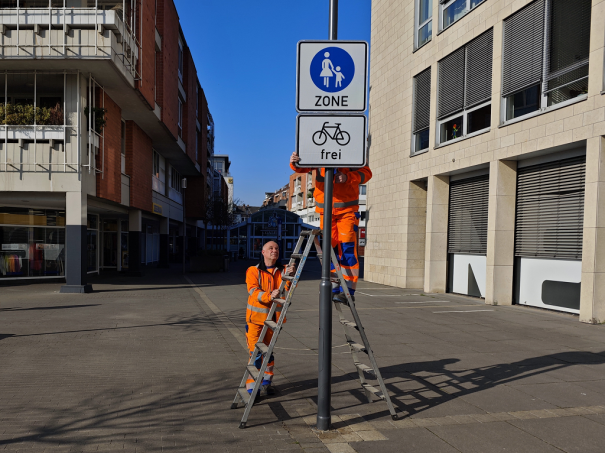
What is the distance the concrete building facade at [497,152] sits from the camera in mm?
10766

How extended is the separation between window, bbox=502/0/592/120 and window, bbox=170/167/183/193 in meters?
25.9

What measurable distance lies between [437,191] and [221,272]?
48.2 feet

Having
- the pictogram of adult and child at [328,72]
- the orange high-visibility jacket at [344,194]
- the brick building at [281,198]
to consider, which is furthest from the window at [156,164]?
the brick building at [281,198]

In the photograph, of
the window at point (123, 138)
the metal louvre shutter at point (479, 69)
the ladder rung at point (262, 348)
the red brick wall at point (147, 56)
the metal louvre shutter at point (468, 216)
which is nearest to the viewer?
the ladder rung at point (262, 348)

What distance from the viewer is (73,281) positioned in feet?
52.1

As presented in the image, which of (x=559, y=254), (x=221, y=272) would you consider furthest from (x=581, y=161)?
(x=221, y=272)

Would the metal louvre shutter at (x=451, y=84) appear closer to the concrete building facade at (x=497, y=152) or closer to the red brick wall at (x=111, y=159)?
the concrete building facade at (x=497, y=152)

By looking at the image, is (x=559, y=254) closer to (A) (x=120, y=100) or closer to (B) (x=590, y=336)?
(B) (x=590, y=336)

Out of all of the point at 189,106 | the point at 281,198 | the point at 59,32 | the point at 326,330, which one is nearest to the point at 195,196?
the point at 189,106

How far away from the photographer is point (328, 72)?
4.14 m

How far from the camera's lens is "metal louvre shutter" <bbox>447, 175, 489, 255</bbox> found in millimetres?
14852

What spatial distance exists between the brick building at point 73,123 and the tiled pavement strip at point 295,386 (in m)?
6.33

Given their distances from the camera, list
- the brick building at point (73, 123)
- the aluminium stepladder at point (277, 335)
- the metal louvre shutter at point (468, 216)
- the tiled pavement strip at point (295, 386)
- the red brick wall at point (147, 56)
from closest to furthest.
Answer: the tiled pavement strip at point (295, 386)
the aluminium stepladder at point (277, 335)
the metal louvre shutter at point (468, 216)
the brick building at point (73, 123)
the red brick wall at point (147, 56)

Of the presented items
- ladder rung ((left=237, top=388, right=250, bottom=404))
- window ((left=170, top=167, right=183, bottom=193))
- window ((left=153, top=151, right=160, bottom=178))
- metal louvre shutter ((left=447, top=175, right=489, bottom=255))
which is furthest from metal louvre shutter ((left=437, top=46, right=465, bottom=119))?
window ((left=170, top=167, right=183, bottom=193))
